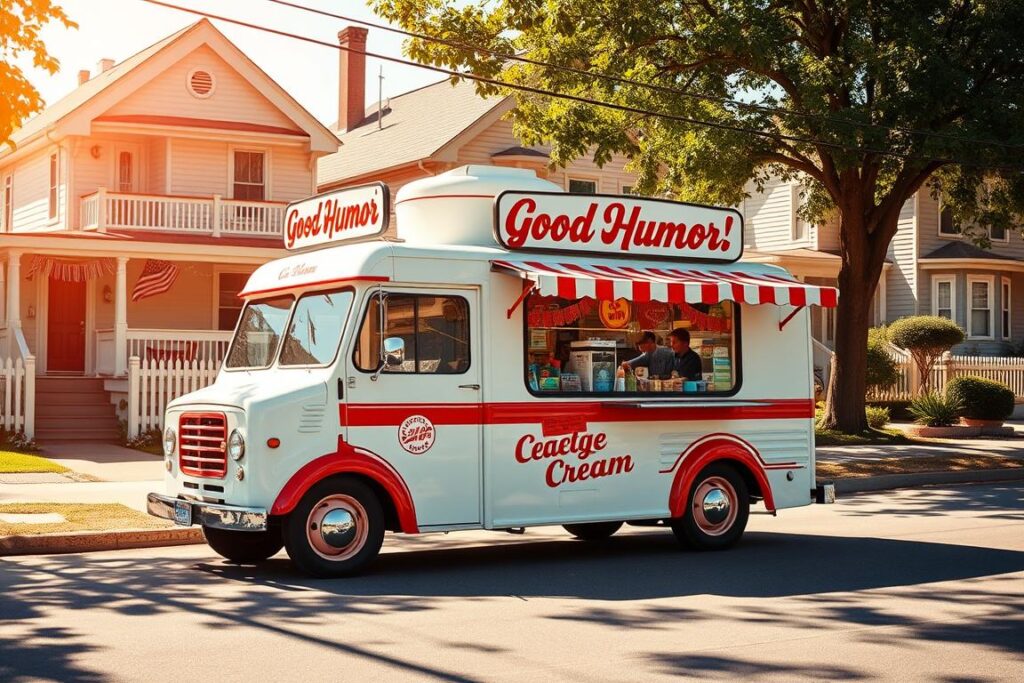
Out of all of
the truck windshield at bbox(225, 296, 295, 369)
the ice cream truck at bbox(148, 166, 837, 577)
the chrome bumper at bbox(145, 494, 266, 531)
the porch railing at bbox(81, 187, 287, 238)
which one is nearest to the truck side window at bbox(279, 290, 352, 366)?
the ice cream truck at bbox(148, 166, 837, 577)

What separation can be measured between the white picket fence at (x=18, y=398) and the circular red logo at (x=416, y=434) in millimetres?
14876

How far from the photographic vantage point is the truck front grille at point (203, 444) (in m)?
10.4

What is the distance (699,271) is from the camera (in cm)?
1238

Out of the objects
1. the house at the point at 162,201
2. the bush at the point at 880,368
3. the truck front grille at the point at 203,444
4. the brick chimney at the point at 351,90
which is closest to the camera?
the truck front grille at the point at 203,444

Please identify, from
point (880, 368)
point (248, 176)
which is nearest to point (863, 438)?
point (880, 368)

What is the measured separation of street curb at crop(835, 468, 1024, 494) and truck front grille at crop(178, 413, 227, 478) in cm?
1041

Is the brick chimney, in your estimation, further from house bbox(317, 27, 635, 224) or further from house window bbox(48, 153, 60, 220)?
house window bbox(48, 153, 60, 220)

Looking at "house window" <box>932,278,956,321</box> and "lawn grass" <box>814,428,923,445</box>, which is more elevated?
"house window" <box>932,278,956,321</box>

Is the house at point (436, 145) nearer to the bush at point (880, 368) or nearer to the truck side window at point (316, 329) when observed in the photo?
the bush at point (880, 368)

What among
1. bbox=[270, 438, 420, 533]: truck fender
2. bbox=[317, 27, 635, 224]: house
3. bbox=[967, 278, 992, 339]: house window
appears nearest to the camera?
bbox=[270, 438, 420, 533]: truck fender

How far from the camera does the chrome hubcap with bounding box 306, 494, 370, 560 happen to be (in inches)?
404

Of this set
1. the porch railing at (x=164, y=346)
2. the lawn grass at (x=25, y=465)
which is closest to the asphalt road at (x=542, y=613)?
the lawn grass at (x=25, y=465)

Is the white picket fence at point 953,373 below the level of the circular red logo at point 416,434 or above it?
above

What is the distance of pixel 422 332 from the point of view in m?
10.9
